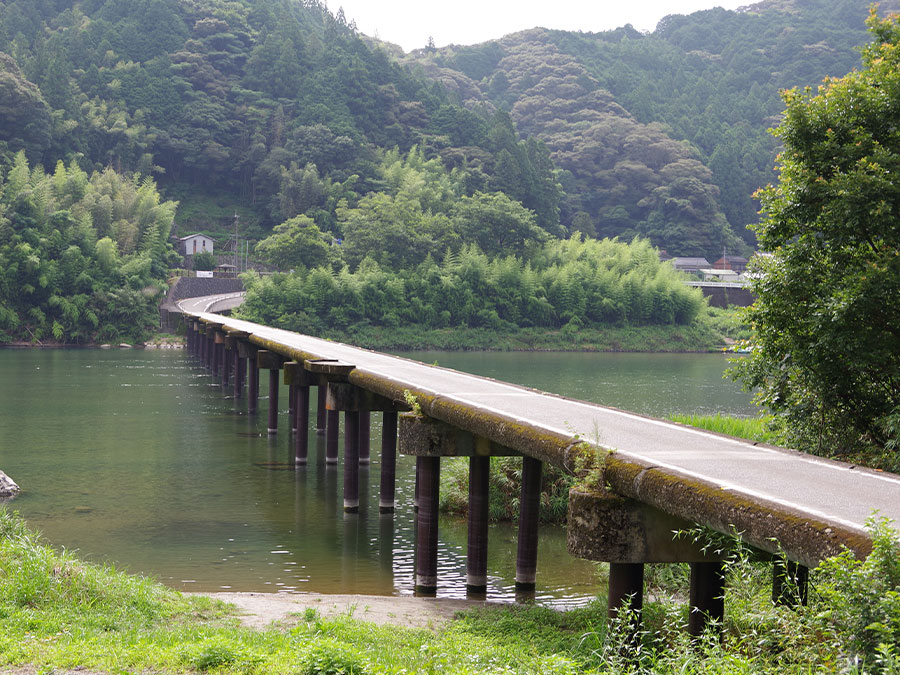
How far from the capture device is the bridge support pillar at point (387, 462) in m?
18.1

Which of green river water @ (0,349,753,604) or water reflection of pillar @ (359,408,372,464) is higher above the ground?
water reflection of pillar @ (359,408,372,464)

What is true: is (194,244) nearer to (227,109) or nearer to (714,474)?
(227,109)

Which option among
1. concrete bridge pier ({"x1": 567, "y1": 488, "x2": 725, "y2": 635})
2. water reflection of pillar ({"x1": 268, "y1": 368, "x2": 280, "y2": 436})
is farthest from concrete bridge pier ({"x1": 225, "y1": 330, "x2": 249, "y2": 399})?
concrete bridge pier ({"x1": 567, "y1": 488, "x2": 725, "y2": 635})

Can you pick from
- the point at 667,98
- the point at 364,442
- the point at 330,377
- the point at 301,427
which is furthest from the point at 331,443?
the point at 667,98

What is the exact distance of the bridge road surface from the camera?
5992mm

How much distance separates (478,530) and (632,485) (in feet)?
19.3

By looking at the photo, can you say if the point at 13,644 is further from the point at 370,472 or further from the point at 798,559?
the point at 370,472

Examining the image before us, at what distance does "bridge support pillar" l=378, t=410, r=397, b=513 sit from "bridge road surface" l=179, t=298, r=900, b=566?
4.32 meters

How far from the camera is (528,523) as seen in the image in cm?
1295

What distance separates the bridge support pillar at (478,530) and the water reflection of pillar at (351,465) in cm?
559

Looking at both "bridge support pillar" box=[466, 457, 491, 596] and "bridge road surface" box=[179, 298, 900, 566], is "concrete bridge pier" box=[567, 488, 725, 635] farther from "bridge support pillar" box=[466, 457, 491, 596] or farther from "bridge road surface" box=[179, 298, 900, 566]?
"bridge support pillar" box=[466, 457, 491, 596]

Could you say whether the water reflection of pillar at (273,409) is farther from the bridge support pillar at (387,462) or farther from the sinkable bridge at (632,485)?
the sinkable bridge at (632,485)

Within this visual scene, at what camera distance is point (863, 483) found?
25.7 ft

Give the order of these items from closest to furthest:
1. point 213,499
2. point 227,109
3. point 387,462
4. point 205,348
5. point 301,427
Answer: point 387,462 → point 213,499 → point 301,427 → point 205,348 → point 227,109
